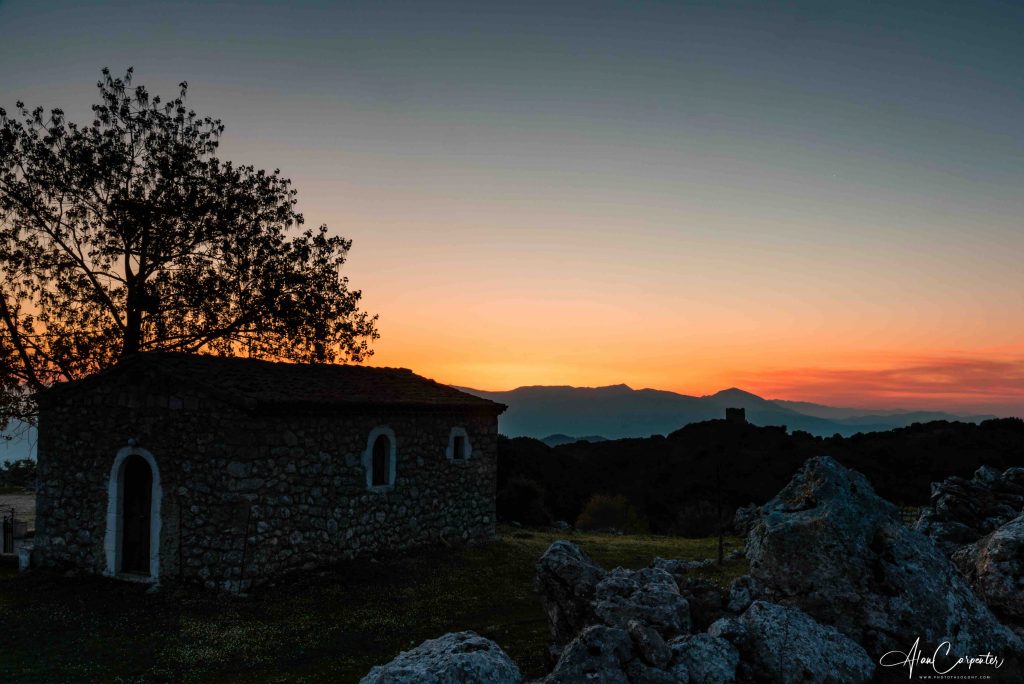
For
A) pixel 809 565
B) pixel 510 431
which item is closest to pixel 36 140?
pixel 809 565

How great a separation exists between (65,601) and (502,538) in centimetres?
1150

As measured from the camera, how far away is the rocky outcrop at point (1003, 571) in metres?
10.9

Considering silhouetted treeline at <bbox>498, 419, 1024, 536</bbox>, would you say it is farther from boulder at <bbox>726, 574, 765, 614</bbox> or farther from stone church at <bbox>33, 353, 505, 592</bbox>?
boulder at <bbox>726, 574, 765, 614</bbox>

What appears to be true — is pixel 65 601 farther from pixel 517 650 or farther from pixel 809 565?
pixel 809 565

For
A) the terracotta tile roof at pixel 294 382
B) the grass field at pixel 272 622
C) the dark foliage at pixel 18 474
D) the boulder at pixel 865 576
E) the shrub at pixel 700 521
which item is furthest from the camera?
the dark foliage at pixel 18 474

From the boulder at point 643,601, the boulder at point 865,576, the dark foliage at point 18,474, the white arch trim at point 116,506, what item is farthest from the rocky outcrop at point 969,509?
the dark foliage at point 18,474

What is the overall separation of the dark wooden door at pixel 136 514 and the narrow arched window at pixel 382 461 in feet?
16.3

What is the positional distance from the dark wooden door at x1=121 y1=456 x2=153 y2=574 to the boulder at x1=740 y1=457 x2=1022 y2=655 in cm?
1291

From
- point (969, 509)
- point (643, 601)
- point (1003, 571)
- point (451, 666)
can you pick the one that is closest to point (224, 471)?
point (643, 601)

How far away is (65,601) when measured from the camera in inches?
565

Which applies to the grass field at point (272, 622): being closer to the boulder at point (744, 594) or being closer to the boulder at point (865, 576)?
the boulder at point (744, 594)

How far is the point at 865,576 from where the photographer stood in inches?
357

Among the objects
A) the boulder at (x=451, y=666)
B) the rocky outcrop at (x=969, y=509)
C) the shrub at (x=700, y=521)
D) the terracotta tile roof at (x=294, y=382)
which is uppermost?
the terracotta tile roof at (x=294, y=382)

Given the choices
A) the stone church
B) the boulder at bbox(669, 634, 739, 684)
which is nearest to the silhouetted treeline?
the stone church
